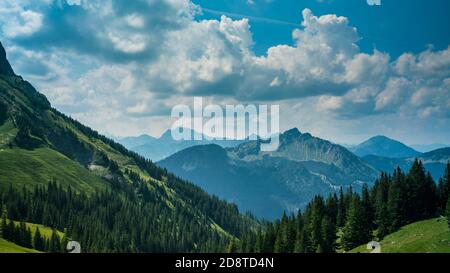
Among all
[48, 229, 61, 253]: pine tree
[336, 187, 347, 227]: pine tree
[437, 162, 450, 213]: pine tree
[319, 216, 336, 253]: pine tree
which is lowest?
[48, 229, 61, 253]: pine tree

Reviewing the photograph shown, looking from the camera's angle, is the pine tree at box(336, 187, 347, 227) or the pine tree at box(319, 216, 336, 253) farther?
the pine tree at box(336, 187, 347, 227)

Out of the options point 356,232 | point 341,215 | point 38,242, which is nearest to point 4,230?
point 38,242

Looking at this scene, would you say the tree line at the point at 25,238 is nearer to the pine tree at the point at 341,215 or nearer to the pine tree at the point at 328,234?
the pine tree at the point at 328,234

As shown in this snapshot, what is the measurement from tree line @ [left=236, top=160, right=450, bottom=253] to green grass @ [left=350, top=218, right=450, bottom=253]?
5.57 meters

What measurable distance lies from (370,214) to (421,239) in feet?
117

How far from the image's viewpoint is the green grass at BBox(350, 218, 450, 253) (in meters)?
70.9

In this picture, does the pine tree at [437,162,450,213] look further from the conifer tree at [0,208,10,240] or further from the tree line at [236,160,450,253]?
the conifer tree at [0,208,10,240]

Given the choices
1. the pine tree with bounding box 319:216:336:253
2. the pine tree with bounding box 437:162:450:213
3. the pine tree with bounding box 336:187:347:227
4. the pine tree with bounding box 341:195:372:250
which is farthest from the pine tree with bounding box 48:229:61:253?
the pine tree with bounding box 437:162:450:213

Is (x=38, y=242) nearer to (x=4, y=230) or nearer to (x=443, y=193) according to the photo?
(x=4, y=230)

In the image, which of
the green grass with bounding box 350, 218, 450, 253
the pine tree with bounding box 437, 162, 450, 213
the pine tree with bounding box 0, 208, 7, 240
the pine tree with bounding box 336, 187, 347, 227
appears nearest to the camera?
the green grass with bounding box 350, 218, 450, 253

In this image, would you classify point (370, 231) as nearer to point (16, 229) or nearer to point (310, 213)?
point (310, 213)

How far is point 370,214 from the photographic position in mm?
Result: 112875
